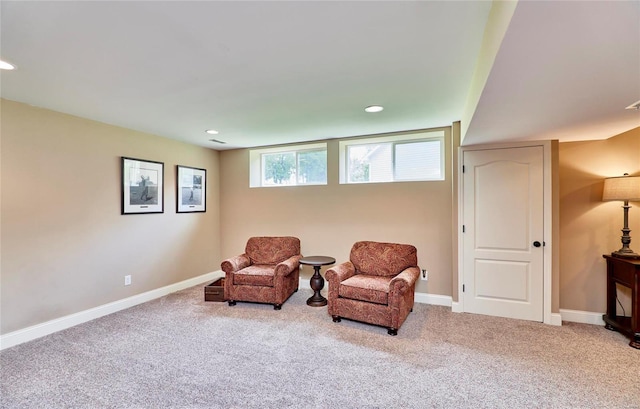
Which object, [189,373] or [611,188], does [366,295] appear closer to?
[189,373]

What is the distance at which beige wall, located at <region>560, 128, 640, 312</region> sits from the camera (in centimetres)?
300

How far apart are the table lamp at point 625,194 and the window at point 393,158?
1.60m

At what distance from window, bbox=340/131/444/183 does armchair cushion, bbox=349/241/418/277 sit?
1002 mm

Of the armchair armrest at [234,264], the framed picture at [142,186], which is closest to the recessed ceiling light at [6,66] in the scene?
the framed picture at [142,186]

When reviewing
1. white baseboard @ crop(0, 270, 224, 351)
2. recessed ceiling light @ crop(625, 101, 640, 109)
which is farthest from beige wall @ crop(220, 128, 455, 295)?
recessed ceiling light @ crop(625, 101, 640, 109)

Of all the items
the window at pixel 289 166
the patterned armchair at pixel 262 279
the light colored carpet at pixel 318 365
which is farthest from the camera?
the window at pixel 289 166

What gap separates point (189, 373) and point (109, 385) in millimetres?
530

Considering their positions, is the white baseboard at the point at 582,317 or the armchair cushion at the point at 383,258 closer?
the white baseboard at the point at 582,317

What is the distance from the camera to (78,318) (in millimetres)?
3162

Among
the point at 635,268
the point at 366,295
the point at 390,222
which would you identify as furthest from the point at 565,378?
the point at 390,222

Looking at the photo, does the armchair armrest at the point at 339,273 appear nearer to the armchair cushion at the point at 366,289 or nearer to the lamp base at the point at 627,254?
the armchair cushion at the point at 366,289

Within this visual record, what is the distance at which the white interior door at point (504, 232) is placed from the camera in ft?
10.5

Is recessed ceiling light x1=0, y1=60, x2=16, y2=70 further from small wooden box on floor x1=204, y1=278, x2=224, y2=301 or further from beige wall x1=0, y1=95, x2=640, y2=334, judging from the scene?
small wooden box on floor x1=204, y1=278, x2=224, y2=301

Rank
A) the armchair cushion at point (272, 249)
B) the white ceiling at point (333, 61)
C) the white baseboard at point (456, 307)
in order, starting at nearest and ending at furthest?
the white ceiling at point (333, 61) → the white baseboard at point (456, 307) → the armchair cushion at point (272, 249)
